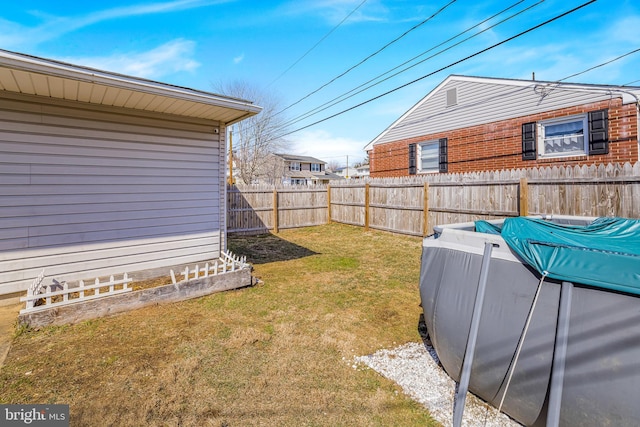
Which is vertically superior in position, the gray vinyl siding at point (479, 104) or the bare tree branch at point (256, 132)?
the bare tree branch at point (256, 132)

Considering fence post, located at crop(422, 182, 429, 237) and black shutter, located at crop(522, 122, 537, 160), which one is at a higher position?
black shutter, located at crop(522, 122, 537, 160)

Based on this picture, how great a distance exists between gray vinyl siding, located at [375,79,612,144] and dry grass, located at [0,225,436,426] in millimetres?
7815

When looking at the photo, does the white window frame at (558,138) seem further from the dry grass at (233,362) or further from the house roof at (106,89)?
the house roof at (106,89)

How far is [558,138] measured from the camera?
877cm

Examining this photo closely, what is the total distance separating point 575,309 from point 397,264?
16.3 ft

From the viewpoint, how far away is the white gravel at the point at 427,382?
2.13 metres

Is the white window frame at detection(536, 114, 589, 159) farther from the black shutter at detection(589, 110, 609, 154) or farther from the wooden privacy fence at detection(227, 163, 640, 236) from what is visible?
the wooden privacy fence at detection(227, 163, 640, 236)

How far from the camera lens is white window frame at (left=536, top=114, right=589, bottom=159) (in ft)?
26.6

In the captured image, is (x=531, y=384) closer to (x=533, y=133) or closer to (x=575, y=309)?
(x=575, y=309)

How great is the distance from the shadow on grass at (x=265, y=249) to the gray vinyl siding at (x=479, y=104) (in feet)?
25.5

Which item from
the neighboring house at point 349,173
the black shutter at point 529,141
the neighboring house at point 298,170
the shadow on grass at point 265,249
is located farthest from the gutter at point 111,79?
the neighboring house at point 349,173

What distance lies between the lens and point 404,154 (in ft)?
43.9

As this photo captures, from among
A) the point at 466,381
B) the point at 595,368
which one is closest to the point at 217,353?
the point at 466,381

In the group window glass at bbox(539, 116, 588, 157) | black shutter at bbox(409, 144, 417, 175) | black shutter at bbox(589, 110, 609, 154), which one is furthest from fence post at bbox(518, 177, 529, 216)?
black shutter at bbox(409, 144, 417, 175)
